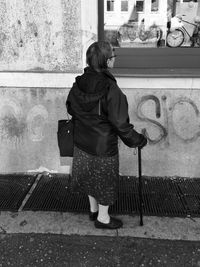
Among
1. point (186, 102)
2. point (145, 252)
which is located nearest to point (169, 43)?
point (186, 102)

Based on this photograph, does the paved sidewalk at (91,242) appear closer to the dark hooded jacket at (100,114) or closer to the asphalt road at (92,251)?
the asphalt road at (92,251)

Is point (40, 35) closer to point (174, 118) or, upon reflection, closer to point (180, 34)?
point (180, 34)

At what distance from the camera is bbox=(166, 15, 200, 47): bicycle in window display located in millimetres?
4277

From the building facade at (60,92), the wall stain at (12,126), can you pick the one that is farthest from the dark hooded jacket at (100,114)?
the wall stain at (12,126)

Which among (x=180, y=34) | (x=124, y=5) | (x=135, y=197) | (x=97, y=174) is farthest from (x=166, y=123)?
(x=124, y=5)

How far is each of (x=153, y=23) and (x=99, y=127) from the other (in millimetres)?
1902

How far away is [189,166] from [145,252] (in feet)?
4.99

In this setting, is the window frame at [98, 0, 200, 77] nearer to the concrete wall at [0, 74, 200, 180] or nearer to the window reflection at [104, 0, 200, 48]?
the window reflection at [104, 0, 200, 48]

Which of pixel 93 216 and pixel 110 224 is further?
pixel 93 216

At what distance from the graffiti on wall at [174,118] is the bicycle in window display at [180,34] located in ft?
2.35

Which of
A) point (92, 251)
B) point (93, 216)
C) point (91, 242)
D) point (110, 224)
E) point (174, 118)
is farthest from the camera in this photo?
point (174, 118)

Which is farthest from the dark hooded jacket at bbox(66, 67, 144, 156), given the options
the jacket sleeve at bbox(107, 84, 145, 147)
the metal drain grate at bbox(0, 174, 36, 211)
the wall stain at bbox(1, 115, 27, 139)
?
the wall stain at bbox(1, 115, 27, 139)

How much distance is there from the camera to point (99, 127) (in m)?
3.04

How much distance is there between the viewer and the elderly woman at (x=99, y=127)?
9.56 ft
